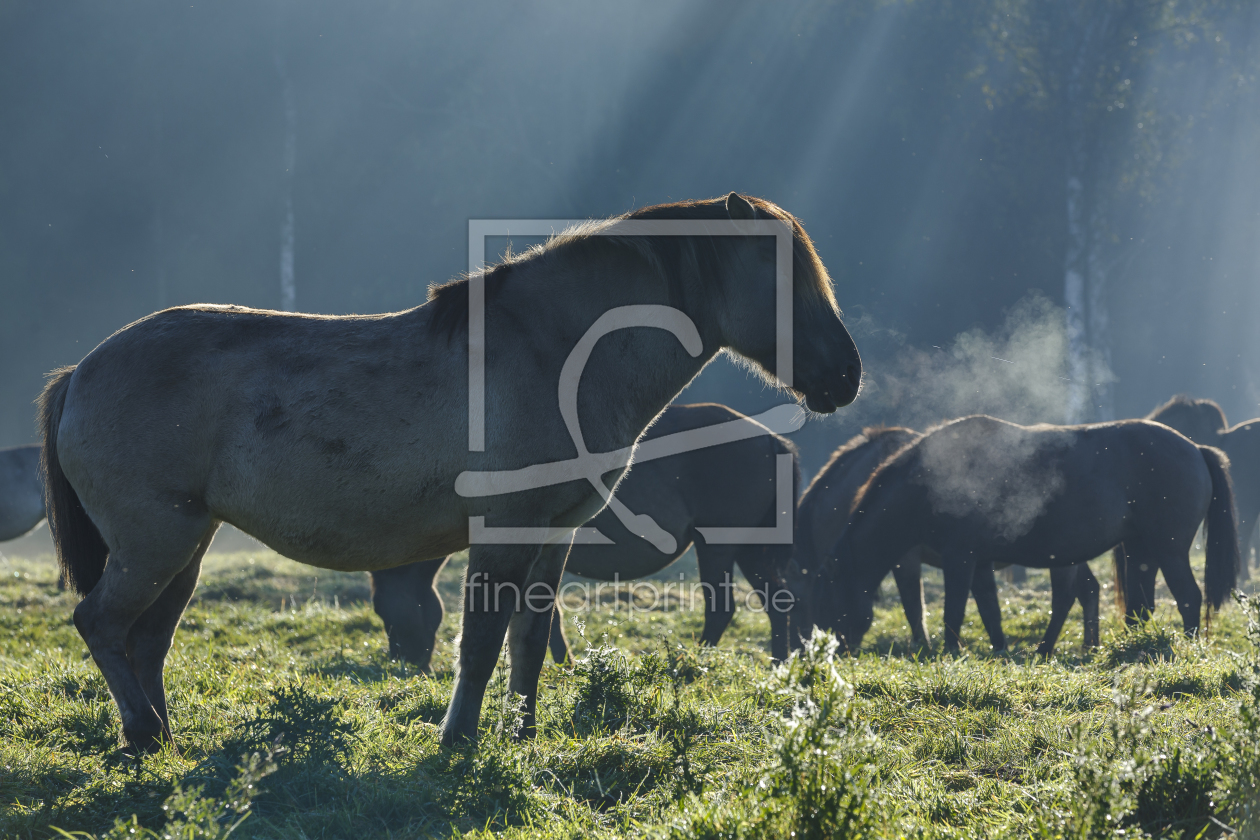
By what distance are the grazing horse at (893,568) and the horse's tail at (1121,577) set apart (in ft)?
0.84

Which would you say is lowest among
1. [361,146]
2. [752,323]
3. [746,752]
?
[746,752]

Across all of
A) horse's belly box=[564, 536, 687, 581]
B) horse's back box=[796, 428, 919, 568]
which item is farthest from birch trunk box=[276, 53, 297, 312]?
horse's belly box=[564, 536, 687, 581]

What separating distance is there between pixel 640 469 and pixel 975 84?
2839 cm

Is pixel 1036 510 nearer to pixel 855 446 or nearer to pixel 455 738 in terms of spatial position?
pixel 855 446

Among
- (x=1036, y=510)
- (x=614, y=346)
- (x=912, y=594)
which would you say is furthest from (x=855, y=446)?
(x=614, y=346)

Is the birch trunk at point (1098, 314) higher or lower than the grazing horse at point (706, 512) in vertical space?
higher

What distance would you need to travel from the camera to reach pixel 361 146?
118 feet

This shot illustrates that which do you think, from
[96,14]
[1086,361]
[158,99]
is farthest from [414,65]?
[1086,361]

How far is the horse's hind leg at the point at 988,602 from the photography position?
7.55 metres

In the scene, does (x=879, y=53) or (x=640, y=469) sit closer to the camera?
(x=640, y=469)

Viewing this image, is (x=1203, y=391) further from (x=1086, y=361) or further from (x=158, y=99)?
(x=158, y=99)

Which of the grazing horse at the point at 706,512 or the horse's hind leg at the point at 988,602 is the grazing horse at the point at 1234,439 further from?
the grazing horse at the point at 706,512

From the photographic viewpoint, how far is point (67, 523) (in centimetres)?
371

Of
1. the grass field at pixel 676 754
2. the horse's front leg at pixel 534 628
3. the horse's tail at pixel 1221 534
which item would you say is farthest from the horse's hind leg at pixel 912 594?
the horse's front leg at pixel 534 628
